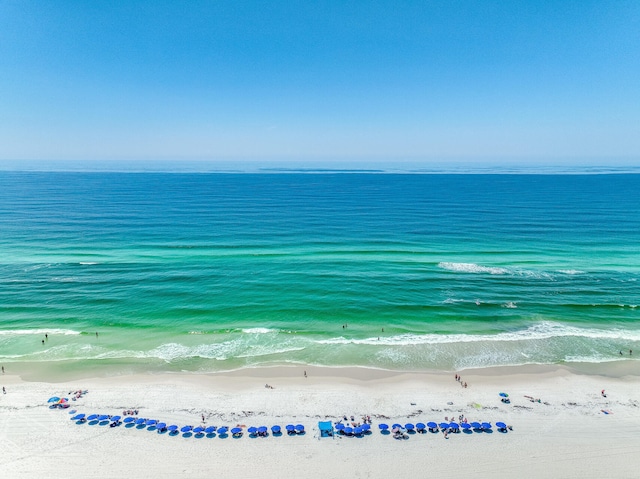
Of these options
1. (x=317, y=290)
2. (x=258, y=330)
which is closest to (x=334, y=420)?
(x=258, y=330)

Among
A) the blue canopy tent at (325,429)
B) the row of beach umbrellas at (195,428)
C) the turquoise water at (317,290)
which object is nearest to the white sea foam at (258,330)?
the turquoise water at (317,290)

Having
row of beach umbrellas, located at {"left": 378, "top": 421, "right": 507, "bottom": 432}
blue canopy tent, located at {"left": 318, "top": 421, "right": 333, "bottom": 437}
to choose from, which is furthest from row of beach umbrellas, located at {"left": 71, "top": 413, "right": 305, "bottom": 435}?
row of beach umbrellas, located at {"left": 378, "top": 421, "right": 507, "bottom": 432}

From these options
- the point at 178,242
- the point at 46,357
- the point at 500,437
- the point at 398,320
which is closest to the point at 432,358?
the point at 398,320

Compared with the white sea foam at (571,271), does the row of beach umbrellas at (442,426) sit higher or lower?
lower

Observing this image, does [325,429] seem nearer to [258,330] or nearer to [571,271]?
[258,330]

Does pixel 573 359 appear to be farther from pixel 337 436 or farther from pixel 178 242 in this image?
pixel 178 242

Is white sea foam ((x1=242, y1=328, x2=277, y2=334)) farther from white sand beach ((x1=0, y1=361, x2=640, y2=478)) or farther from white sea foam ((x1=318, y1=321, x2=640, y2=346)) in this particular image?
white sand beach ((x1=0, y1=361, x2=640, y2=478))

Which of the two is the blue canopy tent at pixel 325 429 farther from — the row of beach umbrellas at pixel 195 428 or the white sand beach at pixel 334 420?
the row of beach umbrellas at pixel 195 428
